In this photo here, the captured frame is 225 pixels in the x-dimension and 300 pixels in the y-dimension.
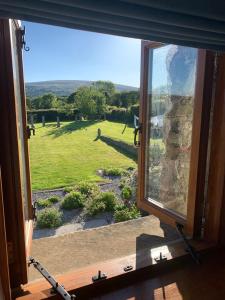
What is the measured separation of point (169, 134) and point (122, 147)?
22.0ft

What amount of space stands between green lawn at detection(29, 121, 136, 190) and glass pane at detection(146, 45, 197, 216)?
354 cm

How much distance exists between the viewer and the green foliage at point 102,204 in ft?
12.3

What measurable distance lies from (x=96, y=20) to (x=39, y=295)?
1.33m

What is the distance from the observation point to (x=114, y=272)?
1.54m

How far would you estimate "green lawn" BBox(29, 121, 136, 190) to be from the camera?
602 centimetres

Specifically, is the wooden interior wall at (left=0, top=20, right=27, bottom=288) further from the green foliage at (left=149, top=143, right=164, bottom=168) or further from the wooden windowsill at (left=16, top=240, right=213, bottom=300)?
the green foliage at (left=149, top=143, right=164, bottom=168)

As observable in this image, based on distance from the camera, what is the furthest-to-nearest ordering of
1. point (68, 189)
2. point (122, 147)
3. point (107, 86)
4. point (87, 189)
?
point (107, 86) → point (122, 147) → point (68, 189) → point (87, 189)

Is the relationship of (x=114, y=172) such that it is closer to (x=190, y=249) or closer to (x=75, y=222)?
(x=75, y=222)

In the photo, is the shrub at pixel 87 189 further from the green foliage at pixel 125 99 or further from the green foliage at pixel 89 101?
the green foliage at pixel 89 101

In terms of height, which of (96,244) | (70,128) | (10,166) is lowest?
(70,128)

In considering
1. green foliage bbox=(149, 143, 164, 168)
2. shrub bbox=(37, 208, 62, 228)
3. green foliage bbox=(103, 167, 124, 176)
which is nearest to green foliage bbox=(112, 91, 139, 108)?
green foliage bbox=(103, 167, 124, 176)

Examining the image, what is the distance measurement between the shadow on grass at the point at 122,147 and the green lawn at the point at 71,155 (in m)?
0.17

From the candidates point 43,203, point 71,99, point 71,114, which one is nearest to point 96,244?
point 43,203

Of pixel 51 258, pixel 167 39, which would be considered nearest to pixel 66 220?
pixel 51 258
